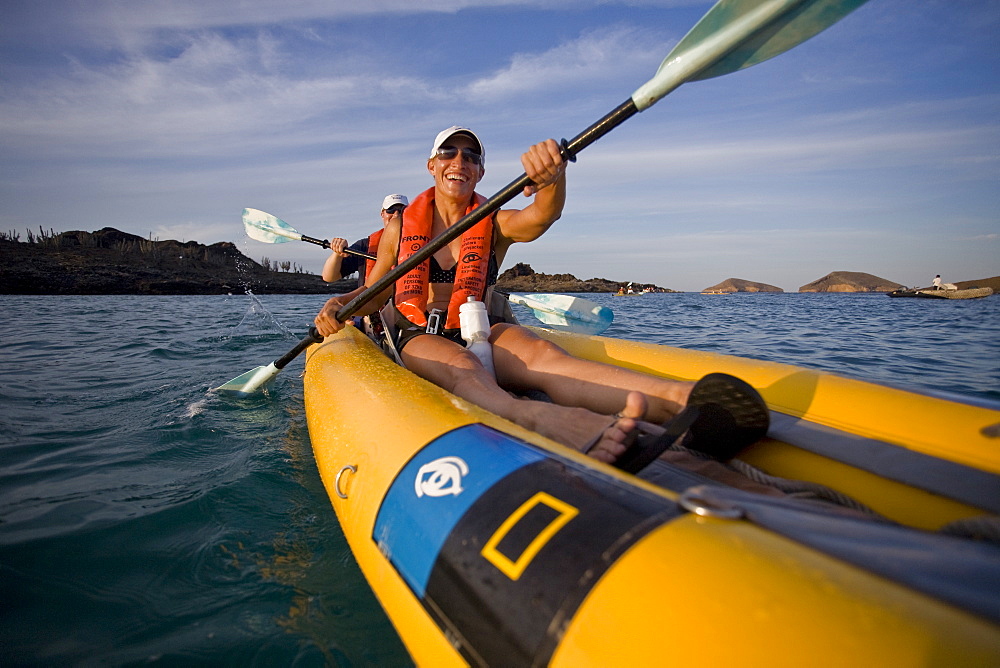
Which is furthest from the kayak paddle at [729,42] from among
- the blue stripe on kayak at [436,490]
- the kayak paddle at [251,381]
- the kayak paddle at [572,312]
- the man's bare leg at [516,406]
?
the kayak paddle at [251,381]

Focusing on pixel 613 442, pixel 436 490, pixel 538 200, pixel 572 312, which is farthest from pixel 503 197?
pixel 572 312

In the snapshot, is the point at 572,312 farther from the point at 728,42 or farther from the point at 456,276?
the point at 728,42

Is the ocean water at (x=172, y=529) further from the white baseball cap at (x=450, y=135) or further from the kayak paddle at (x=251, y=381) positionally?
the white baseball cap at (x=450, y=135)

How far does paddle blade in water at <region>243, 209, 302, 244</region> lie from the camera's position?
681 centimetres

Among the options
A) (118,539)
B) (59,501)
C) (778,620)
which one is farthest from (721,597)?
(59,501)

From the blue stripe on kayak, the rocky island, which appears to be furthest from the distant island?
the blue stripe on kayak

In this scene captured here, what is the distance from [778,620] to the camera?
0.74m

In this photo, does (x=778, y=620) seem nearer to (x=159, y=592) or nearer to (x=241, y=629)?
(x=241, y=629)

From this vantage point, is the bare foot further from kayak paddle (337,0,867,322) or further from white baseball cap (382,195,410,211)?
white baseball cap (382,195,410,211)

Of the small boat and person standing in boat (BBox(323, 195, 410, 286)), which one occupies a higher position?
person standing in boat (BBox(323, 195, 410, 286))

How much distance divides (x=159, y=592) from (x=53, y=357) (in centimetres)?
574

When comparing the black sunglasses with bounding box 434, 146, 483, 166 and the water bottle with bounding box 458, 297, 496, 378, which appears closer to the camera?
the water bottle with bounding box 458, 297, 496, 378

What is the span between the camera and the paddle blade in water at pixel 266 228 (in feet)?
22.4

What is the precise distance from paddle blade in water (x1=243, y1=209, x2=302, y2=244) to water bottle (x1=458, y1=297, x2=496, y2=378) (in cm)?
478
